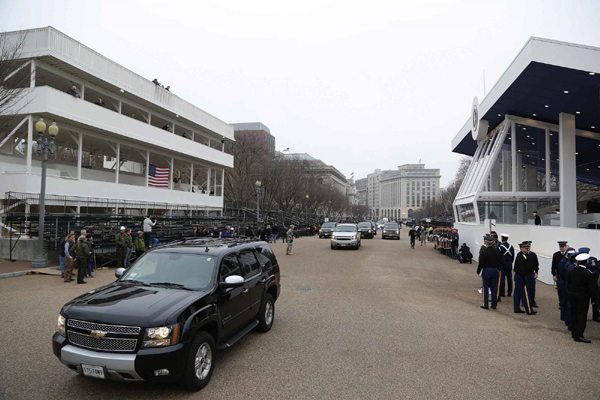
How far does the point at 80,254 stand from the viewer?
11719 mm

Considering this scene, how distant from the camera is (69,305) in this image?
15.3 ft

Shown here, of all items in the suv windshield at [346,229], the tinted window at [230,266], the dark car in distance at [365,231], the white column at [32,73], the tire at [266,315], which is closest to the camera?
the tinted window at [230,266]

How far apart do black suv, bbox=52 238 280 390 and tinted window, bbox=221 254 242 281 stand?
0.6 inches

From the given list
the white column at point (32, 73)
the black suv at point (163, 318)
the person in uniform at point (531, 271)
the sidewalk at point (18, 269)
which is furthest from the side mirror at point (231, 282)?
the white column at point (32, 73)

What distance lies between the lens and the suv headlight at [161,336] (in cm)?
412

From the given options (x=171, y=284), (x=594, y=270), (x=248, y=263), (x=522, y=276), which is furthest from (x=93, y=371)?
(x=594, y=270)

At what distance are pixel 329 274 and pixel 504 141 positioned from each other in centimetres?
1955

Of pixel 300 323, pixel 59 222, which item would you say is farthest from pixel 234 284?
pixel 59 222

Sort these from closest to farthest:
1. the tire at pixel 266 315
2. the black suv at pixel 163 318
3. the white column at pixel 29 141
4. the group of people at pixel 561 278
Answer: the black suv at pixel 163 318
the tire at pixel 266 315
the group of people at pixel 561 278
the white column at pixel 29 141

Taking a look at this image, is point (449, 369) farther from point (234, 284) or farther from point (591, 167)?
point (591, 167)

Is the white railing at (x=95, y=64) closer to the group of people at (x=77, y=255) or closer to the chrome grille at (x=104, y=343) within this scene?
the group of people at (x=77, y=255)

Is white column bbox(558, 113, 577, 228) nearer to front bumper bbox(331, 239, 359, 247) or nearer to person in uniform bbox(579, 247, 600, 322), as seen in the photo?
front bumper bbox(331, 239, 359, 247)

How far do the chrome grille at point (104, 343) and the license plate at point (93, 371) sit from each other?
0.20 meters

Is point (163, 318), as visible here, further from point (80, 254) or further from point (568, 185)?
point (568, 185)
